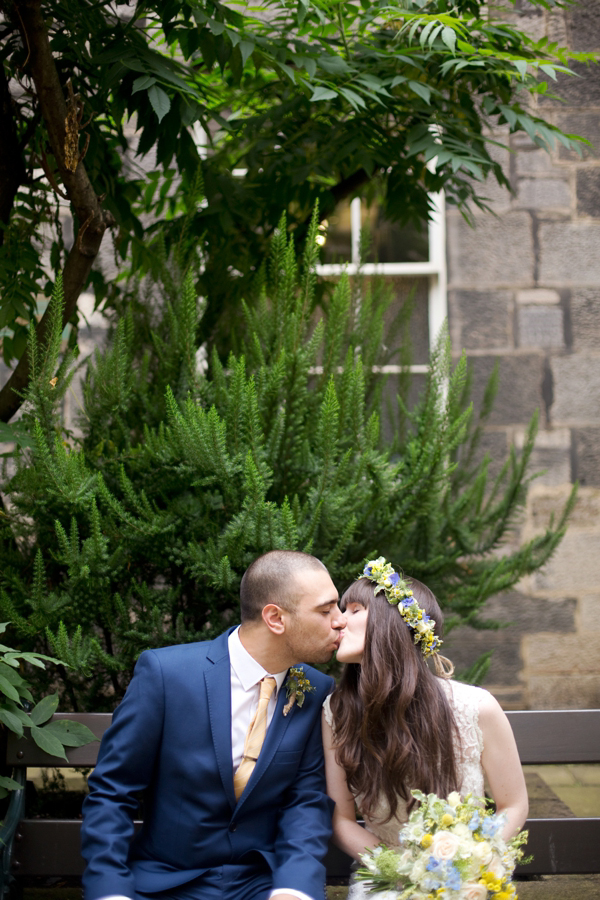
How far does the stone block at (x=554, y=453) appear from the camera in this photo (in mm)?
5270

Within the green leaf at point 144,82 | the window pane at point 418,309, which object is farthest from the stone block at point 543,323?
the green leaf at point 144,82

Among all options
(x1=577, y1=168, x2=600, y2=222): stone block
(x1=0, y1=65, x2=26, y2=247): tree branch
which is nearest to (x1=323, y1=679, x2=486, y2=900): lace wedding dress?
(x1=0, y1=65, x2=26, y2=247): tree branch

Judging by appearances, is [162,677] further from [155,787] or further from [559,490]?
[559,490]

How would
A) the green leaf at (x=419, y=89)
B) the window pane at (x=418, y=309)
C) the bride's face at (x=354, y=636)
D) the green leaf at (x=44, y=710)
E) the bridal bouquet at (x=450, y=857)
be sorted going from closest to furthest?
1. the bridal bouquet at (x=450, y=857)
2. the bride's face at (x=354, y=636)
3. the green leaf at (x=44, y=710)
4. the green leaf at (x=419, y=89)
5. the window pane at (x=418, y=309)

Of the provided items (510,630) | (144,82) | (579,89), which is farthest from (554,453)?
(144,82)

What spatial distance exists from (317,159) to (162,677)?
235 cm

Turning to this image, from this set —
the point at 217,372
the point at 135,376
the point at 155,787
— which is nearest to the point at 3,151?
the point at 135,376

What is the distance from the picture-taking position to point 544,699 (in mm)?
5164

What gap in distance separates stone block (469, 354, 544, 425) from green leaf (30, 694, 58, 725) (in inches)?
142

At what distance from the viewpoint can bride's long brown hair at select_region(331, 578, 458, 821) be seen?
2166 millimetres

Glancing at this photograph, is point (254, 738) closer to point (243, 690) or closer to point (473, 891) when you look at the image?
point (243, 690)

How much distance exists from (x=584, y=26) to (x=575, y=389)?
2487 millimetres

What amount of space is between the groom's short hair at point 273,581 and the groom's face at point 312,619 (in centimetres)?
2

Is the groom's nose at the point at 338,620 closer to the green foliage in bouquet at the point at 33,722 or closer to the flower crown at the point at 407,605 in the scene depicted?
the flower crown at the point at 407,605
